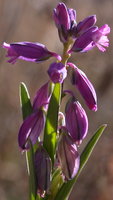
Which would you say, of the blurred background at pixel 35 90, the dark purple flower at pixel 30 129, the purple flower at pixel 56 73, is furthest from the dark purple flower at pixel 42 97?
the blurred background at pixel 35 90

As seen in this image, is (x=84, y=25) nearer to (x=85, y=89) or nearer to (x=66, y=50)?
(x=66, y=50)

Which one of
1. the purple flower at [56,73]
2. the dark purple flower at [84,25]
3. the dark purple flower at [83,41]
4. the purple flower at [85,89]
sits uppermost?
the dark purple flower at [84,25]

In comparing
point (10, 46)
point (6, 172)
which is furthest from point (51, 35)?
point (10, 46)

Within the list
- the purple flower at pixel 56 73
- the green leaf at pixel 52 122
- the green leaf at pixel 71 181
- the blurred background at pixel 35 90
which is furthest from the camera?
the blurred background at pixel 35 90

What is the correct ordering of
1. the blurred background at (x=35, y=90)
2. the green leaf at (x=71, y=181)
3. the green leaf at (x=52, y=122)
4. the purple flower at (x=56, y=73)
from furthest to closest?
the blurred background at (x=35, y=90) < the green leaf at (x=71, y=181) < the green leaf at (x=52, y=122) < the purple flower at (x=56, y=73)

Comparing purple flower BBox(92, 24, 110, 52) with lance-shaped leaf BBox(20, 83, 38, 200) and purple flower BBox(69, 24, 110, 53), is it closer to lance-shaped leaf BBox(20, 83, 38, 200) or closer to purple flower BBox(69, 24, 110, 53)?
purple flower BBox(69, 24, 110, 53)

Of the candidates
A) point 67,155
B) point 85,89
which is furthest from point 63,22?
point 67,155

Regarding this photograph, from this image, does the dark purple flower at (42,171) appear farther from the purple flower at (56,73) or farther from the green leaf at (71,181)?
the purple flower at (56,73)
